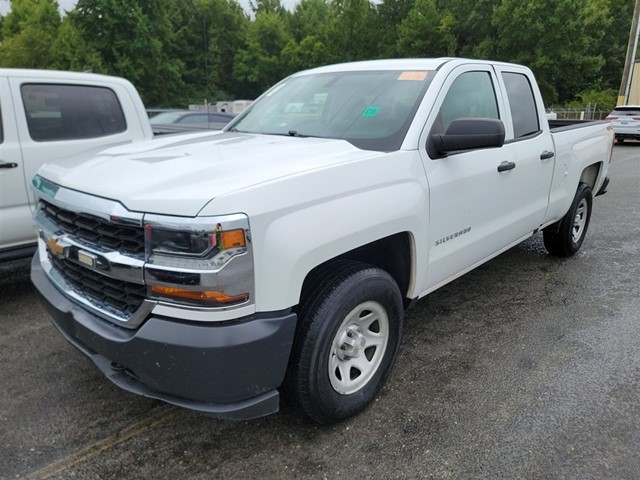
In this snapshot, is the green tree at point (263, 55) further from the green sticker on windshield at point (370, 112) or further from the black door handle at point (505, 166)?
the green sticker on windshield at point (370, 112)

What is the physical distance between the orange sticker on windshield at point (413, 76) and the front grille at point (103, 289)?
2.20 meters

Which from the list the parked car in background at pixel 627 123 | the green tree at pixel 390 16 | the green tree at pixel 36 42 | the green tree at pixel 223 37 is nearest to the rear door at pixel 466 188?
the parked car in background at pixel 627 123

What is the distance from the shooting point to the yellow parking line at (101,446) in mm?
2484

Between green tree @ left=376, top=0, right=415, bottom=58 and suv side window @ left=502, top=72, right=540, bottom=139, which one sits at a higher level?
green tree @ left=376, top=0, right=415, bottom=58

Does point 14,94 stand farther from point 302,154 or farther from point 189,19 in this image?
point 189,19

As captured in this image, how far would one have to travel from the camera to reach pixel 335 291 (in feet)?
8.24

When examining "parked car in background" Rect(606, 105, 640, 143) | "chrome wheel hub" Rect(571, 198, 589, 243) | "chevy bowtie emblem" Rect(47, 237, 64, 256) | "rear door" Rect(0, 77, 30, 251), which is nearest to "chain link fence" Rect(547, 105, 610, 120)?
"parked car in background" Rect(606, 105, 640, 143)

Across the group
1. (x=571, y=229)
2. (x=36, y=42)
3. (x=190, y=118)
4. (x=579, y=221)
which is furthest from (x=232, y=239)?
(x=36, y=42)

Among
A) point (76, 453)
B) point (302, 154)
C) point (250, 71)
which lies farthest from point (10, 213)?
point (250, 71)

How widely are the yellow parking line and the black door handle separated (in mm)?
2629

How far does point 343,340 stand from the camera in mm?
2693

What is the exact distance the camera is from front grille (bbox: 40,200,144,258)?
221 cm

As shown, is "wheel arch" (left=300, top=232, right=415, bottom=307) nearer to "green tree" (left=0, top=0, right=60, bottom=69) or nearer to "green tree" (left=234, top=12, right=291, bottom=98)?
"green tree" (left=0, top=0, right=60, bottom=69)

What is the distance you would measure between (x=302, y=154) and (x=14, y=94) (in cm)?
302
